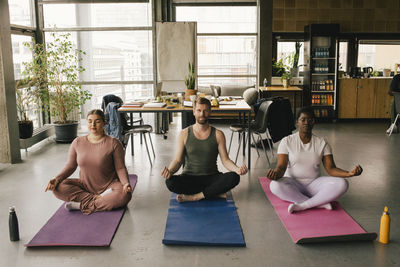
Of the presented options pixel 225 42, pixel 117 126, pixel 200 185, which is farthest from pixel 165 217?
pixel 225 42

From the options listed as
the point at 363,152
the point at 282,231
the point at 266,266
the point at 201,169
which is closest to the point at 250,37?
the point at 363,152

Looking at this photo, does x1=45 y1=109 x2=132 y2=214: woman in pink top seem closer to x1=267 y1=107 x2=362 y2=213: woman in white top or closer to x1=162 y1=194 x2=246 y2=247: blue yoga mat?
x1=162 y1=194 x2=246 y2=247: blue yoga mat

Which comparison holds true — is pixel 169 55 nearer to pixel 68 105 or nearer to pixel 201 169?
pixel 68 105

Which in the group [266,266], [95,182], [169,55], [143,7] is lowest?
[266,266]

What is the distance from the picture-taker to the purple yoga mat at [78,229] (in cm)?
316

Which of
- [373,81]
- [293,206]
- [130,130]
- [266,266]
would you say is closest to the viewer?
[266,266]

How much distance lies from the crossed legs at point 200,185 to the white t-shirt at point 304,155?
54cm

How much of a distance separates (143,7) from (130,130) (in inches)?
137

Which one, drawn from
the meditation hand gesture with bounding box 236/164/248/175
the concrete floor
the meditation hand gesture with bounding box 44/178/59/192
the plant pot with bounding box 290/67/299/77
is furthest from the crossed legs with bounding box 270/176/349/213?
the plant pot with bounding box 290/67/299/77

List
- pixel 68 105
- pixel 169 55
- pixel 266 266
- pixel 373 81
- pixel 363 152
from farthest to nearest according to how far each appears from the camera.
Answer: pixel 373 81
pixel 169 55
pixel 68 105
pixel 363 152
pixel 266 266

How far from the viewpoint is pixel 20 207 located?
4047mm

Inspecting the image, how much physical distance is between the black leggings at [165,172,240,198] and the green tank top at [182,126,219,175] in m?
0.07

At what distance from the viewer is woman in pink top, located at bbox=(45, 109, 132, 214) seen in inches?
149

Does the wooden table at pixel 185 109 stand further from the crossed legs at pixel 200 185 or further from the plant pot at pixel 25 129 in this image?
the plant pot at pixel 25 129
